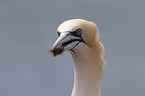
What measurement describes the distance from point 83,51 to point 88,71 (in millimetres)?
249

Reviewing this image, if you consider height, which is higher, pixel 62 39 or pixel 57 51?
pixel 62 39

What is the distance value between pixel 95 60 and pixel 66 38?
1.55 ft

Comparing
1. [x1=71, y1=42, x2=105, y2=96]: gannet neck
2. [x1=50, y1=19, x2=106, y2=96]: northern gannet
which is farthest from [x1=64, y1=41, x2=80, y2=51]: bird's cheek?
[x1=71, y1=42, x2=105, y2=96]: gannet neck

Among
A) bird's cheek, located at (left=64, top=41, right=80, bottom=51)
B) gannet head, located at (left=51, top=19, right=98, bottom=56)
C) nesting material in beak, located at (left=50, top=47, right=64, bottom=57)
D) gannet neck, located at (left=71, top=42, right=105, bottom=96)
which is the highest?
gannet head, located at (left=51, top=19, right=98, bottom=56)

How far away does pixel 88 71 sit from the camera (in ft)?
14.3

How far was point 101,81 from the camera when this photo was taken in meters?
4.50

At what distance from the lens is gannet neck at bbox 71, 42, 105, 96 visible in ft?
14.1

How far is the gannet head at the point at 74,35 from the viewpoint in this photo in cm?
405

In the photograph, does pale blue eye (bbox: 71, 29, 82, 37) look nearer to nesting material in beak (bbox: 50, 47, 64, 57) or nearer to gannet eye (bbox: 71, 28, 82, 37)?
gannet eye (bbox: 71, 28, 82, 37)

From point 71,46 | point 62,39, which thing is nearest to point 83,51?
point 71,46

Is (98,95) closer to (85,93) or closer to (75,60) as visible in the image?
(85,93)

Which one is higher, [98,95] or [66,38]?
[66,38]

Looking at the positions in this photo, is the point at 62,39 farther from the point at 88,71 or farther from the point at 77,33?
the point at 88,71

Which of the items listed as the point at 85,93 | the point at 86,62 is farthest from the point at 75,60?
the point at 85,93
